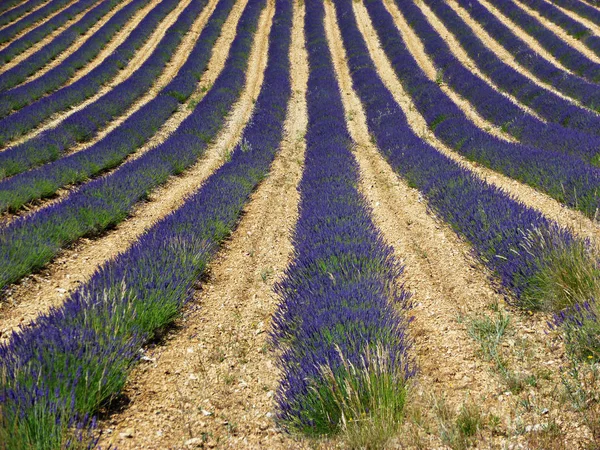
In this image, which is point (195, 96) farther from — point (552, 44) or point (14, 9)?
point (14, 9)

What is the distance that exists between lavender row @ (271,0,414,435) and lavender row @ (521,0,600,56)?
14.5 meters

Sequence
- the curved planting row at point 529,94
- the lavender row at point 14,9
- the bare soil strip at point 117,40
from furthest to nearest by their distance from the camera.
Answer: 1. the lavender row at point 14,9
2. the bare soil strip at point 117,40
3. the curved planting row at point 529,94

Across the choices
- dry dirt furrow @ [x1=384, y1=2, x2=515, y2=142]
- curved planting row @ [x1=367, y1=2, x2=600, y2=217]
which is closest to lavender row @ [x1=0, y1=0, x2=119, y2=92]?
curved planting row @ [x1=367, y1=2, x2=600, y2=217]

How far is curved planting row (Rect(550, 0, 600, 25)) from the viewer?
1844 centimetres

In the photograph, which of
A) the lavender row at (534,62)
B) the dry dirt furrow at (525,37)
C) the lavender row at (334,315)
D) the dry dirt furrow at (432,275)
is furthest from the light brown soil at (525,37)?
the lavender row at (334,315)

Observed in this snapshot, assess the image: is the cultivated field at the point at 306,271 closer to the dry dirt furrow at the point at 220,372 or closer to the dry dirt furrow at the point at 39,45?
the dry dirt furrow at the point at 220,372

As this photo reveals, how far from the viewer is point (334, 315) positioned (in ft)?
9.68

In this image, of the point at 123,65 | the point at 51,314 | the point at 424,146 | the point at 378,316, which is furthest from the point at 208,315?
the point at 123,65

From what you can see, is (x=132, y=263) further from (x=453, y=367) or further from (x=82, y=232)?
(x=453, y=367)

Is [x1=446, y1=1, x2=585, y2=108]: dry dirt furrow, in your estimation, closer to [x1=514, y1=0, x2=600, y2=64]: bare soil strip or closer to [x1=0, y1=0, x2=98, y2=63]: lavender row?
[x1=514, y1=0, x2=600, y2=64]: bare soil strip

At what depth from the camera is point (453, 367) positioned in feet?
9.48

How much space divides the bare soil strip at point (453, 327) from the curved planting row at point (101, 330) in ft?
5.66

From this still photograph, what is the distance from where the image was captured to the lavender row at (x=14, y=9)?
22.7 meters

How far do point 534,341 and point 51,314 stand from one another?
3.34 meters
